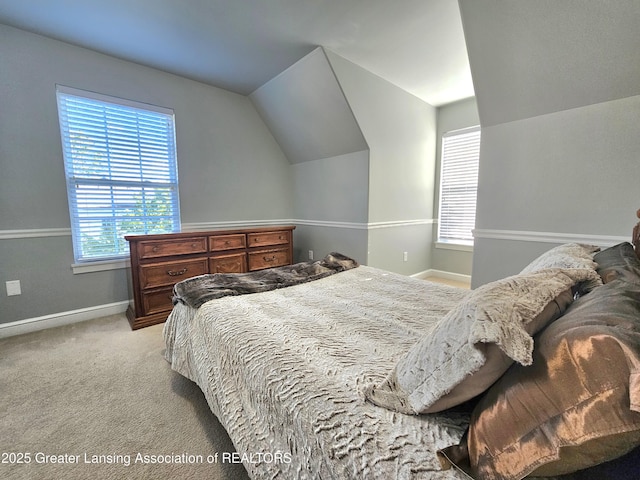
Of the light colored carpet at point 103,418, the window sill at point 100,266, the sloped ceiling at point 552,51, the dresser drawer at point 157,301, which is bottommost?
the light colored carpet at point 103,418

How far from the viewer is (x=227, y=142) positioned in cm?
351

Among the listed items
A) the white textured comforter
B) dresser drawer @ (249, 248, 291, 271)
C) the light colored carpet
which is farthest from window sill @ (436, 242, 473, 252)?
the light colored carpet

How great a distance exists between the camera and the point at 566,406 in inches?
18.6

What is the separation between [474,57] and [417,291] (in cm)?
189


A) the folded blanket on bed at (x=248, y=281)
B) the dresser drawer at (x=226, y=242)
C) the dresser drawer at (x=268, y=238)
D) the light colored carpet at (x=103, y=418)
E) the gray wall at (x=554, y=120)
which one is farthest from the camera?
the dresser drawer at (x=268, y=238)

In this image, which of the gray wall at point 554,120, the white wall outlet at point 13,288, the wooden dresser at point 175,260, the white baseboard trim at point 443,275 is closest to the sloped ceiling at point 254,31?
the gray wall at point 554,120

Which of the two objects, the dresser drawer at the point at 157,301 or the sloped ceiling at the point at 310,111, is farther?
the sloped ceiling at the point at 310,111

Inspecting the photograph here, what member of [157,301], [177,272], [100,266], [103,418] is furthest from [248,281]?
[100,266]

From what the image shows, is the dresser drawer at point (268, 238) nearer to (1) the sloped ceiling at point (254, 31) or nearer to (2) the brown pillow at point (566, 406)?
(1) the sloped ceiling at point (254, 31)

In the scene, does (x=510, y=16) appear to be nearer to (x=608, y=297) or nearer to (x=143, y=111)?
(x=608, y=297)

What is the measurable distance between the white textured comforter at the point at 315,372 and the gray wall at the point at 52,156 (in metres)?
1.74

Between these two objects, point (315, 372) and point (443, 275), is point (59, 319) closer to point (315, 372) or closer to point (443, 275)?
point (315, 372)

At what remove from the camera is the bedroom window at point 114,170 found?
8.47 ft

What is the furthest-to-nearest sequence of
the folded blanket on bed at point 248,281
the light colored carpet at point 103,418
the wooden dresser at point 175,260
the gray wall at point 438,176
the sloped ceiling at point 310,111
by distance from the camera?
1. the gray wall at point 438,176
2. the sloped ceiling at point 310,111
3. the wooden dresser at point 175,260
4. the folded blanket on bed at point 248,281
5. the light colored carpet at point 103,418
